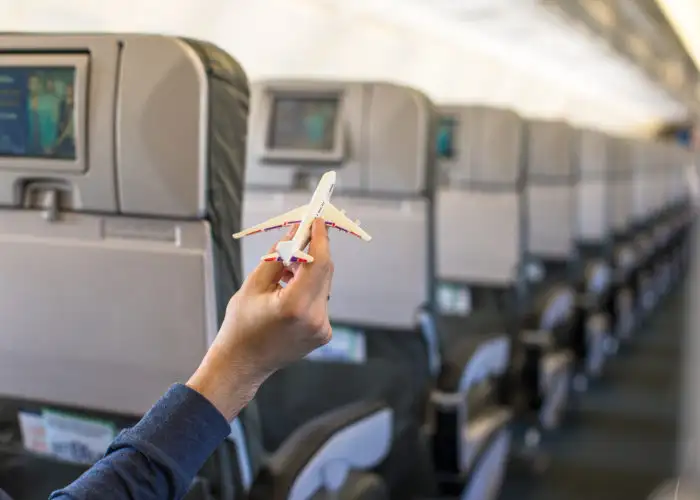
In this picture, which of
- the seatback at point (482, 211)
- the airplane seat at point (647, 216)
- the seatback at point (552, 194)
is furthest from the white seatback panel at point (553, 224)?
the airplane seat at point (647, 216)

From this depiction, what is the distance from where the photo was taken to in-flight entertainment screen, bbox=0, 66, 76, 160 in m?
1.31

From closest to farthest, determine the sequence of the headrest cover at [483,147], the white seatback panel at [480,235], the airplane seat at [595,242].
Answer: the headrest cover at [483,147] < the white seatback panel at [480,235] < the airplane seat at [595,242]

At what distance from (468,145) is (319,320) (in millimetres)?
2962

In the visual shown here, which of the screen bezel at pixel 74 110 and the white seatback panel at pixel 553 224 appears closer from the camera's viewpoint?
the screen bezel at pixel 74 110

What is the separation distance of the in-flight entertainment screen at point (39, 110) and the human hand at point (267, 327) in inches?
20.7

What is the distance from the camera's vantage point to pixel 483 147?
3.78 meters

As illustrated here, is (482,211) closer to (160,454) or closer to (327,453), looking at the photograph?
(327,453)

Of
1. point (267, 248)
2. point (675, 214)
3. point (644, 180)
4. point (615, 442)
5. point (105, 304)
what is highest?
point (644, 180)

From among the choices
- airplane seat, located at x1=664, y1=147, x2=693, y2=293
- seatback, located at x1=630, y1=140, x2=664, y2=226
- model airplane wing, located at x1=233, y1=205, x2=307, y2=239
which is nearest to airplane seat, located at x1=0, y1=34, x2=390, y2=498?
model airplane wing, located at x1=233, y1=205, x2=307, y2=239

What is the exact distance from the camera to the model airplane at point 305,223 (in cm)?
92

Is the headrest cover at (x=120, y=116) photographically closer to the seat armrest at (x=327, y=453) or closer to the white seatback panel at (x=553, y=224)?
the seat armrest at (x=327, y=453)

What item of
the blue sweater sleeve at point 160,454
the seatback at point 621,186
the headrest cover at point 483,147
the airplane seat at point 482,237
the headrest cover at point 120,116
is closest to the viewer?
the blue sweater sleeve at point 160,454

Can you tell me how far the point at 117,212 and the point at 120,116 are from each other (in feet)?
0.53

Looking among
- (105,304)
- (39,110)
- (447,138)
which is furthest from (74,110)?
(447,138)
